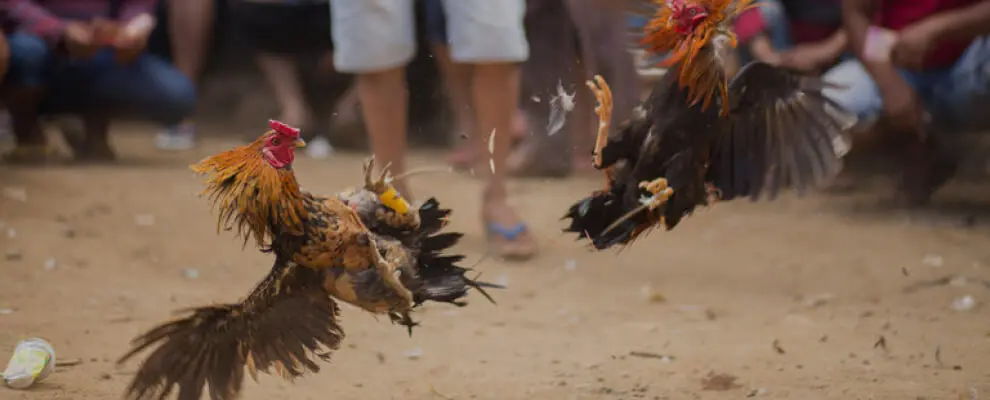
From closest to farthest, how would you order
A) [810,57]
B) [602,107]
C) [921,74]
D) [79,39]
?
[602,107]
[921,74]
[810,57]
[79,39]

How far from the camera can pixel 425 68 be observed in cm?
365

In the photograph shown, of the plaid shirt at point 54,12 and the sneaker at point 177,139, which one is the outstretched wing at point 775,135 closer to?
the plaid shirt at point 54,12

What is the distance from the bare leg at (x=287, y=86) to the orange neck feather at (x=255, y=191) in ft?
14.0

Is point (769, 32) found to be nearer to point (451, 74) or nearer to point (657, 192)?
point (451, 74)

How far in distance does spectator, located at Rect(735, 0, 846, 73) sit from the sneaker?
3.08 metres

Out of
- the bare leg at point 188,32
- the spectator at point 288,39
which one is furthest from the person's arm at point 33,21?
the spectator at point 288,39

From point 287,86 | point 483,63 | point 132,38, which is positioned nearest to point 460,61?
point 483,63

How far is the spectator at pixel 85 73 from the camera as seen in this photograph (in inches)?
213

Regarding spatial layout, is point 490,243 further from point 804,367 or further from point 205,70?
point 205,70

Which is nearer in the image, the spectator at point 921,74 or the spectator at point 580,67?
the spectator at point 580,67

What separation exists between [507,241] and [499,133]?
377mm

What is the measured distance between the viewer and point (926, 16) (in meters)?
4.38

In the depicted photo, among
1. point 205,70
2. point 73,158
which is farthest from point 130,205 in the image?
point 205,70

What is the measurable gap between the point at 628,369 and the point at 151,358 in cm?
115
